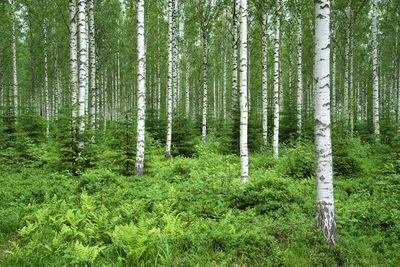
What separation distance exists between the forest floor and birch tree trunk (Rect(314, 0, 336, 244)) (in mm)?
337

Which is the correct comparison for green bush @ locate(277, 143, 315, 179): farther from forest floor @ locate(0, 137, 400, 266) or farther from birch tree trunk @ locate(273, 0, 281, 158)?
birch tree trunk @ locate(273, 0, 281, 158)

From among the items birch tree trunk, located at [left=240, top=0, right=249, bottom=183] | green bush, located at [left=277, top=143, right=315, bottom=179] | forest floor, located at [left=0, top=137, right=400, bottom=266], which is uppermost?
birch tree trunk, located at [left=240, top=0, right=249, bottom=183]

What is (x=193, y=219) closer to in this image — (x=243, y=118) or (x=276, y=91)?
(x=243, y=118)

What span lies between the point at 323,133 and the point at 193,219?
3105 millimetres

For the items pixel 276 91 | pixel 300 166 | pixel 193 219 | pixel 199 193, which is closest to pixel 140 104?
pixel 199 193

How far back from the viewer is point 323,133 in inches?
230

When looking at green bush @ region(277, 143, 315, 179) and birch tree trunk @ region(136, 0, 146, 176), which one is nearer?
birch tree trunk @ region(136, 0, 146, 176)

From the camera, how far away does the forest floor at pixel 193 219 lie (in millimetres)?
5434

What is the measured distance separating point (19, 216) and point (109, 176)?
331 cm

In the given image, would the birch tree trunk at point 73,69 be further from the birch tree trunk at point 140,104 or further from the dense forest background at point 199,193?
the birch tree trunk at point 140,104

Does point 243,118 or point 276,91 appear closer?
point 243,118

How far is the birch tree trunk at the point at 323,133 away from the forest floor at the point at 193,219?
0.34 meters

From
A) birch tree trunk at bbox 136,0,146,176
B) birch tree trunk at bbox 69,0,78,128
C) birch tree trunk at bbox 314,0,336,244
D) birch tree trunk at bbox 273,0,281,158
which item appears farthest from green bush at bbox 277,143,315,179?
birch tree trunk at bbox 69,0,78,128

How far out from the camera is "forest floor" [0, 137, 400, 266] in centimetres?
543
